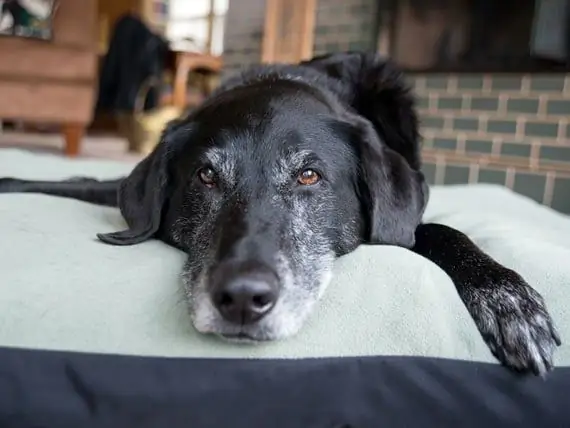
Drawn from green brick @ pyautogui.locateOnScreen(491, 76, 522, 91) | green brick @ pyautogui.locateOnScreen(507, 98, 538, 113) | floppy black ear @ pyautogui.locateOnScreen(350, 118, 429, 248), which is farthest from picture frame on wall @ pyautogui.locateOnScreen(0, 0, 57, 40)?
floppy black ear @ pyautogui.locateOnScreen(350, 118, 429, 248)

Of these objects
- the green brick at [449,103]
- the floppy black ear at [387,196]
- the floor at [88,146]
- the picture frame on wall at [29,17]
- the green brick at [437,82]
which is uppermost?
the picture frame on wall at [29,17]

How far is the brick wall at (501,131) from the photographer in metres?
3.20

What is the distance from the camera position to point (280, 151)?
48.5 inches

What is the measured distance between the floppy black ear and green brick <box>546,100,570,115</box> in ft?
6.93

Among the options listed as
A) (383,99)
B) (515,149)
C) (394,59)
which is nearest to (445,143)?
(515,149)

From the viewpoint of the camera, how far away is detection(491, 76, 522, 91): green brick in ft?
10.9

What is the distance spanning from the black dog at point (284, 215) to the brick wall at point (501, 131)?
200 cm

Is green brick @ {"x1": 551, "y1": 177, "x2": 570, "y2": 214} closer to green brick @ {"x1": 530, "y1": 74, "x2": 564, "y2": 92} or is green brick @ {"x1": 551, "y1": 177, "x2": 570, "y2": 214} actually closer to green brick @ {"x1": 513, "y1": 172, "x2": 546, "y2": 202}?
green brick @ {"x1": 513, "y1": 172, "x2": 546, "y2": 202}

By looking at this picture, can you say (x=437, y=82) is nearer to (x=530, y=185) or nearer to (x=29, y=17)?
(x=530, y=185)

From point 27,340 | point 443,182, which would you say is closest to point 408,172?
point 27,340

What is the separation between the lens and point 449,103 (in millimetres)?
3682

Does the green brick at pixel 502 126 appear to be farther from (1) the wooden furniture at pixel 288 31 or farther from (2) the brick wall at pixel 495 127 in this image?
(1) the wooden furniture at pixel 288 31

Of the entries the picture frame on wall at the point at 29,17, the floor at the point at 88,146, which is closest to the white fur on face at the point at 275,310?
the floor at the point at 88,146

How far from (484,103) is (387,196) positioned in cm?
242
